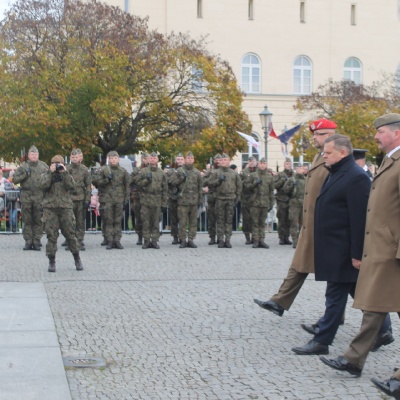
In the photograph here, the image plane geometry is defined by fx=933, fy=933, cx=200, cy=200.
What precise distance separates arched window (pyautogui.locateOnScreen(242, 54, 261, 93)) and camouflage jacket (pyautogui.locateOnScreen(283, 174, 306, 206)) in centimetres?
3528

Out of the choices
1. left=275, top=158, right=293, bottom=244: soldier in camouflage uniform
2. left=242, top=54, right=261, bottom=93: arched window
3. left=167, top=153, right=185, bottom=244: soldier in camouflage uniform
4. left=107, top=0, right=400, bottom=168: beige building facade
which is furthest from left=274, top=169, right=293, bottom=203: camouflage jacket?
left=242, top=54, right=261, bottom=93: arched window

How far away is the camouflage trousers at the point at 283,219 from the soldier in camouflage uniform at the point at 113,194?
3.49m

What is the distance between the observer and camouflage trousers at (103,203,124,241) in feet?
61.6

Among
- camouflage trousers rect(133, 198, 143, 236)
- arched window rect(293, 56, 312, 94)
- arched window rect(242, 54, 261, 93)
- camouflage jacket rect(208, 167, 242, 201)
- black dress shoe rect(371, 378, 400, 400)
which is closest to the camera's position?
black dress shoe rect(371, 378, 400, 400)

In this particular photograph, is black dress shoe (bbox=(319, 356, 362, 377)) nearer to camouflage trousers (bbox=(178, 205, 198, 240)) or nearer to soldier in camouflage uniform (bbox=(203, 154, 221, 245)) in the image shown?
camouflage trousers (bbox=(178, 205, 198, 240))

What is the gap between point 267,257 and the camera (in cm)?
1728

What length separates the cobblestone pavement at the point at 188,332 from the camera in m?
6.94

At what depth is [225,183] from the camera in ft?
64.2

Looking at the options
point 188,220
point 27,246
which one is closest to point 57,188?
point 27,246

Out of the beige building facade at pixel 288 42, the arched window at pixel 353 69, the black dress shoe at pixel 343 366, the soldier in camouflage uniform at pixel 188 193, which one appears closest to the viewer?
the black dress shoe at pixel 343 366

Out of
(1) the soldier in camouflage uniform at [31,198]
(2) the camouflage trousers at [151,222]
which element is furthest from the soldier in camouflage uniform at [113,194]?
(1) the soldier in camouflage uniform at [31,198]

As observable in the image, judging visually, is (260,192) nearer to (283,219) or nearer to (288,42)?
(283,219)

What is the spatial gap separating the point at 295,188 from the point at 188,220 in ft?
7.88

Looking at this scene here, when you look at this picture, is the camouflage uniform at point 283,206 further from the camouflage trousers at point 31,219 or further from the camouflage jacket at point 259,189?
the camouflage trousers at point 31,219
